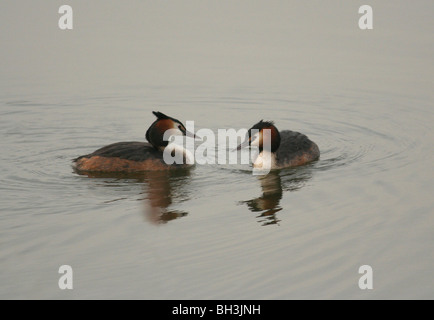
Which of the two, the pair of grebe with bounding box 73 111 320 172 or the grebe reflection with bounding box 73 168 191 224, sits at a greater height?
the pair of grebe with bounding box 73 111 320 172

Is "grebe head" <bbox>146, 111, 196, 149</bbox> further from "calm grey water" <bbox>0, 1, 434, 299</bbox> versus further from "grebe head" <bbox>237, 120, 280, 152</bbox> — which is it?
"grebe head" <bbox>237, 120, 280, 152</bbox>

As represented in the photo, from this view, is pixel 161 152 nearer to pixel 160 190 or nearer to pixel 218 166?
pixel 218 166

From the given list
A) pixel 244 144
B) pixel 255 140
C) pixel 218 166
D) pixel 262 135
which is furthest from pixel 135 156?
pixel 262 135

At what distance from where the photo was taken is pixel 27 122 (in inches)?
551

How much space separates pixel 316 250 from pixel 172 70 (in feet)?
32.0

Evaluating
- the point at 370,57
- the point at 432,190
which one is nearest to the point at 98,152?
the point at 432,190

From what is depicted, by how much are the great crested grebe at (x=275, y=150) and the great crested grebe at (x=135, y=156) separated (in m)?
0.99

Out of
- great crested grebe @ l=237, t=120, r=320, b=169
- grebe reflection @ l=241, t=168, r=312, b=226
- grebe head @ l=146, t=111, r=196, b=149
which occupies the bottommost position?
grebe reflection @ l=241, t=168, r=312, b=226

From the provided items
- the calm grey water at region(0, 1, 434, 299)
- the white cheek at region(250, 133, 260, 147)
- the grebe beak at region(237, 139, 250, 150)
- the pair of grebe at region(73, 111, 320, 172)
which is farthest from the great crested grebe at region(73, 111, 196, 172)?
the white cheek at region(250, 133, 260, 147)

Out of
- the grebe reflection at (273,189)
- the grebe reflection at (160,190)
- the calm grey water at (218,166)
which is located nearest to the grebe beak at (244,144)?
the calm grey water at (218,166)

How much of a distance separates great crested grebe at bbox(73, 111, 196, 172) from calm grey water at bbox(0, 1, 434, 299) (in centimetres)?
28

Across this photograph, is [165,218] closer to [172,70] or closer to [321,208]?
[321,208]

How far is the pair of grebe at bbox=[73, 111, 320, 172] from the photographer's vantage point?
11250mm

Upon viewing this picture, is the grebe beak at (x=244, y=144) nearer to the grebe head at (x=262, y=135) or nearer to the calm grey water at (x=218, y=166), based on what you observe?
the grebe head at (x=262, y=135)
